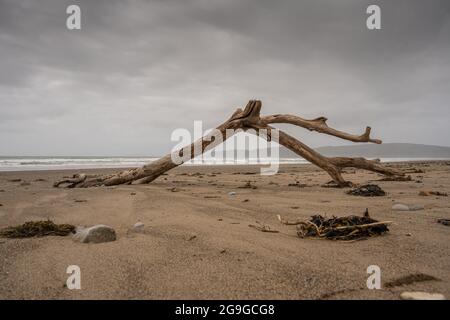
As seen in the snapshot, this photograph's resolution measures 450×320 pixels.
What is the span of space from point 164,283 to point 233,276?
1.34 feet

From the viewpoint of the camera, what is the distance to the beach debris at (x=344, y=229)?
2715 millimetres

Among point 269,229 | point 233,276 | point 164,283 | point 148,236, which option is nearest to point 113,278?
point 164,283

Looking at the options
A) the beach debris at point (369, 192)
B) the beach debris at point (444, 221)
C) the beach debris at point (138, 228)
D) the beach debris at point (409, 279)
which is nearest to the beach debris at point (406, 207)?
the beach debris at point (444, 221)

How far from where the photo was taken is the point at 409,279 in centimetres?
183

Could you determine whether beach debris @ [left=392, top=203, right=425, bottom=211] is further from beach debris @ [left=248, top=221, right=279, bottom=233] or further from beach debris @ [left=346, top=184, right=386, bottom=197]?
beach debris @ [left=248, top=221, right=279, bottom=233]

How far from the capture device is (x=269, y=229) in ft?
10.1

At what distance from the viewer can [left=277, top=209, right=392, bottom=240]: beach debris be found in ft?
8.91

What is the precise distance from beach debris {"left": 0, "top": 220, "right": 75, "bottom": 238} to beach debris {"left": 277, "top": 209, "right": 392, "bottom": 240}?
219cm

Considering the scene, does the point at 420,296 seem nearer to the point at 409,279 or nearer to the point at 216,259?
the point at 409,279

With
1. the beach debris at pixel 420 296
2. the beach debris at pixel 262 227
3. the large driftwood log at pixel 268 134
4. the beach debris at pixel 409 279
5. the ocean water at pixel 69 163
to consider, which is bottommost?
the ocean water at pixel 69 163

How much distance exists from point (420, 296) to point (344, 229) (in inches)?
47.2

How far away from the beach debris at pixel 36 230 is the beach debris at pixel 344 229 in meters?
2.19

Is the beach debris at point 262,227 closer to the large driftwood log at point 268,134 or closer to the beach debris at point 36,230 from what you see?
the beach debris at point 36,230

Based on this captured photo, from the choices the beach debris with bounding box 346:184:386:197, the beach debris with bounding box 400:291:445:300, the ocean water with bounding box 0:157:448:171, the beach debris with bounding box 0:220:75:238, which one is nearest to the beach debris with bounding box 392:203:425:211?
the beach debris with bounding box 346:184:386:197
